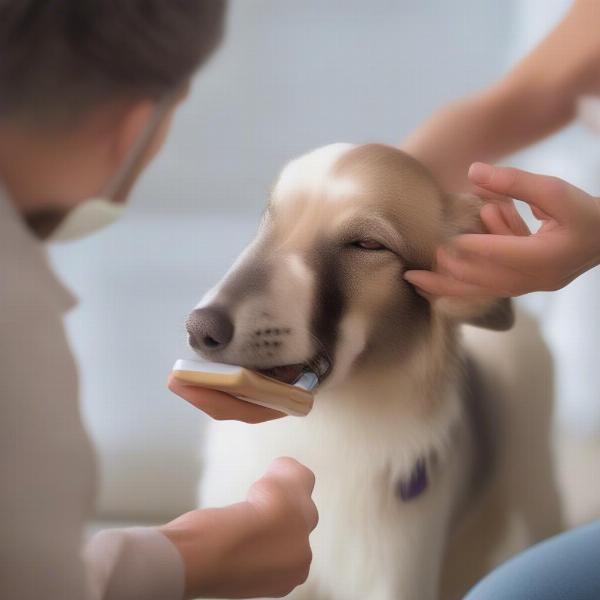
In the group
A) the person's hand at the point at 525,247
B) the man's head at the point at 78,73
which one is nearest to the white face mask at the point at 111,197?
the man's head at the point at 78,73

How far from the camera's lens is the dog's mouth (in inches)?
23.9

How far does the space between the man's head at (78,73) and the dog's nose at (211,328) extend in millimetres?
119

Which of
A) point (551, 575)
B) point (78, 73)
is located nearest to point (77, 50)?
point (78, 73)

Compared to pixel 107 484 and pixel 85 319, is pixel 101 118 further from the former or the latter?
pixel 107 484

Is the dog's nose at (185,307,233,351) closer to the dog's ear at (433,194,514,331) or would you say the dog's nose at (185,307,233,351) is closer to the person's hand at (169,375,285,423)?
the person's hand at (169,375,285,423)

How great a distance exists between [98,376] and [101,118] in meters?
0.23

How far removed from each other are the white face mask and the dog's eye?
18 centimetres

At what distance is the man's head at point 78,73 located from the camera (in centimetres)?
48

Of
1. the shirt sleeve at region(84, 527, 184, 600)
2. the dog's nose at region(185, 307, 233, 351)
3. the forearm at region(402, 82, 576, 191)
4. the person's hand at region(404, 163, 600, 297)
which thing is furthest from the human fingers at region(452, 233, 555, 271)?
the shirt sleeve at region(84, 527, 184, 600)

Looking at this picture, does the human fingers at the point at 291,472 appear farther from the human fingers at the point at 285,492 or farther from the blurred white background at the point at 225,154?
the blurred white background at the point at 225,154

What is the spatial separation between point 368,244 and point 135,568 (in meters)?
0.29

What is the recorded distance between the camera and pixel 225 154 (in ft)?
2.27

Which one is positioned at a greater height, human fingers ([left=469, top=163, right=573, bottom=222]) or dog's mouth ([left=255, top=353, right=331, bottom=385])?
human fingers ([left=469, top=163, right=573, bottom=222])

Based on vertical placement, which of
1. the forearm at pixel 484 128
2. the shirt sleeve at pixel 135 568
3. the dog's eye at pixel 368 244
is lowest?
the shirt sleeve at pixel 135 568
